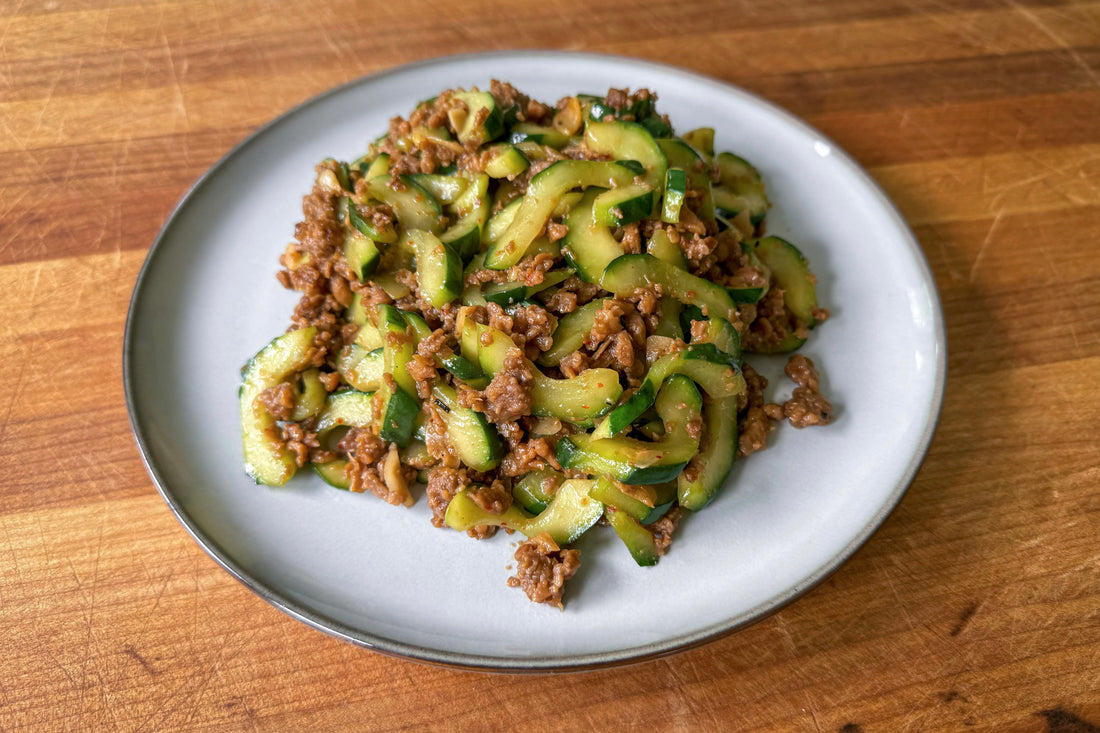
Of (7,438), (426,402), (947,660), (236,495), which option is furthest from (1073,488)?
(7,438)

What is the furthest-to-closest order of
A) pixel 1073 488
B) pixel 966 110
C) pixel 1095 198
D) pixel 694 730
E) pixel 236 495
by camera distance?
pixel 966 110
pixel 1095 198
pixel 1073 488
pixel 236 495
pixel 694 730

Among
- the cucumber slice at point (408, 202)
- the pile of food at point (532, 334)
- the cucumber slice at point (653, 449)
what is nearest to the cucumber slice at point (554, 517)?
the pile of food at point (532, 334)

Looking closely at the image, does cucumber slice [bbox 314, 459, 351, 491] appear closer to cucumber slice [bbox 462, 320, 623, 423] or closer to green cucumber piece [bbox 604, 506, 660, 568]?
cucumber slice [bbox 462, 320, 623, 423]

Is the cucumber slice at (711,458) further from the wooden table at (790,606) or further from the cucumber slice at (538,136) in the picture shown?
the cucumber slice at (538,136)

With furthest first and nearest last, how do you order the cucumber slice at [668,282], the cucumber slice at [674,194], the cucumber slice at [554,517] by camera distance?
the cucumber slice at [674,194]
the cucumber slice at [668,282]
the cucumber slice at [554,517]

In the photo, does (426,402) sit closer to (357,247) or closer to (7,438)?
(357,247)
